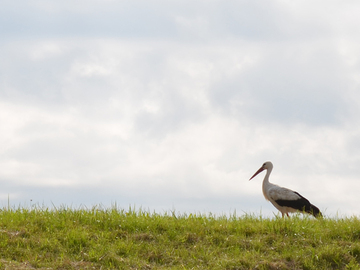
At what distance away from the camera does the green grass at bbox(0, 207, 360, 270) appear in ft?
30.2

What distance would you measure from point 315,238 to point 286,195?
16.4 feet

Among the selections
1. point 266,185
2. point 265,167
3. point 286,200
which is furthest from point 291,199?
point 265,167

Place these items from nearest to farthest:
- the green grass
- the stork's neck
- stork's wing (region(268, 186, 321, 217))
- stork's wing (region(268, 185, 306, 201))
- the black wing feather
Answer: the green grass, the black wing feather, stork's wing (region(268, 186, 321, 217)), stork's wing (region(268, 185, 306, 201)), the stork's neck

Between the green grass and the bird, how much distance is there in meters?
2.96

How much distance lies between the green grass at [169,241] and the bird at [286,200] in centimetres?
296

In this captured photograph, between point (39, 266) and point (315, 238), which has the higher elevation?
point (315, 238)

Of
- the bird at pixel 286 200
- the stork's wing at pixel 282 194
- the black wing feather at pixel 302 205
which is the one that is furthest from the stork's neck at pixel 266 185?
the black wing feather at pixel 302 205

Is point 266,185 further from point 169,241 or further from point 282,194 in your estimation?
point 169,241

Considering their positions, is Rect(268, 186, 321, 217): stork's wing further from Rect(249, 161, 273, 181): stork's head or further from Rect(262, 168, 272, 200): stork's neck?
Rect(249, 161, 273, 181): stork's head

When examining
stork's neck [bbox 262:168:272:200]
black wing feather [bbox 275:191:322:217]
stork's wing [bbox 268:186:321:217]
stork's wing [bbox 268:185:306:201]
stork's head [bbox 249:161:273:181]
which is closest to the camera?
black wing feather [bbox 275:191:322:217]

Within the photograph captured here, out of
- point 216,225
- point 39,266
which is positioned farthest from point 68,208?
point 216,225

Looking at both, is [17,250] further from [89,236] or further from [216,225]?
[216,225]

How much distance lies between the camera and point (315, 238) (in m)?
10.3

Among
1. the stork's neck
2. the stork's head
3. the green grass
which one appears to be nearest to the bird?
the stork's neck
